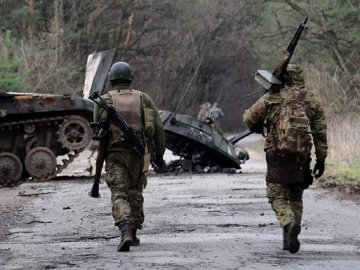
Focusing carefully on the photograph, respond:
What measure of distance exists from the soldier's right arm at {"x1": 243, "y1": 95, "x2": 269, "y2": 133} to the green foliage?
2054cm

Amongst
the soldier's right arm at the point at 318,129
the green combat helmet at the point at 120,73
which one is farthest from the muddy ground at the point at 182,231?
the green combat helmet at the point at 120,73

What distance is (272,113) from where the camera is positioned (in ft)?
26.9

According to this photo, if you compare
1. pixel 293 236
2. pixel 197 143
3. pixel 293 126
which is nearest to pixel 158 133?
pixel 293 126

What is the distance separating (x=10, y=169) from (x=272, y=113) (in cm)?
1051

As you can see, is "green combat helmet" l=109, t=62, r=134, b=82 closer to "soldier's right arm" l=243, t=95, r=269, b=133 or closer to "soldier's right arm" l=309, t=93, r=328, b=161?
"soldier's right arm" l=243, t=95, r=269, b=133

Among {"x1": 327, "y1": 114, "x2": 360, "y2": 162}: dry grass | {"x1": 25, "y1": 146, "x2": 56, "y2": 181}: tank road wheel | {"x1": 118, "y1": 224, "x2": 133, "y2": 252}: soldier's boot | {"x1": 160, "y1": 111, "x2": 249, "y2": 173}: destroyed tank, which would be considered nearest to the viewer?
{"x1": 118, "y1": 224, "x2": 133, "y2": 252}: soldier's boot

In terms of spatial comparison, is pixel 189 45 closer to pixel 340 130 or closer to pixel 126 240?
pixel 340 130

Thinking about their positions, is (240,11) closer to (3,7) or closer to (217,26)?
(217,26)

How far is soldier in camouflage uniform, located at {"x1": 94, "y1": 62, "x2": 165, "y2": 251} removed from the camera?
851cm

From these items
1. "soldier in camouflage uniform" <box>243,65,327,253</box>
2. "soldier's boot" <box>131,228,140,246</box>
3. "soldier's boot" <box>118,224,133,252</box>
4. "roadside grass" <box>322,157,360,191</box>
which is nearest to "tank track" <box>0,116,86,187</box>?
"roadside grass" <box>322,157,360,191</box>

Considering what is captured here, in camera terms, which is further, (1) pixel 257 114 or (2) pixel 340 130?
(2) pixel 340 130

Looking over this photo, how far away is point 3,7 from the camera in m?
37.5

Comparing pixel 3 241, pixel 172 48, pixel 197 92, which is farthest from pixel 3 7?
pixel 3 241

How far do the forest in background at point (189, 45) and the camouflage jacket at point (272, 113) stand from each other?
32.3ft
